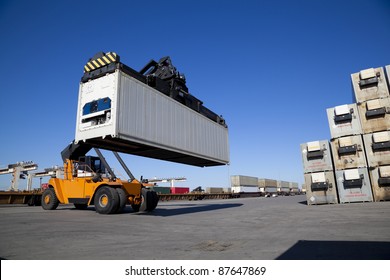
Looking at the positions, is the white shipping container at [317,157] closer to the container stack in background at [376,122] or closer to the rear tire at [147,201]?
the container stack in background at [376,122]

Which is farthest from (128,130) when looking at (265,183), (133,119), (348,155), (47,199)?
(265,183)

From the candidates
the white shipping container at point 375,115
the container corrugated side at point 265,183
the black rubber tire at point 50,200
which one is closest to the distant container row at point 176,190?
the container corrugated side at point 265,183

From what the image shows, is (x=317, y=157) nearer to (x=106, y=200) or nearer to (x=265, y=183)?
(x=106, y=200)

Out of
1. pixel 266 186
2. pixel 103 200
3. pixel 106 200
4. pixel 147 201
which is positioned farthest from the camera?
pixel 266 186

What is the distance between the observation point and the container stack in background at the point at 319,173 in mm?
13125

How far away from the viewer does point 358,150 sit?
1271cm

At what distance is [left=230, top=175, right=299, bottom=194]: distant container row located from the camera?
51875mm

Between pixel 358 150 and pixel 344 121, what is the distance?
5.59 feet

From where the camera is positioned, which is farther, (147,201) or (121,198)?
(147,201)

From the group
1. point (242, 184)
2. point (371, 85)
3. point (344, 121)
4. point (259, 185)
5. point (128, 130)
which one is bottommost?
point (259, 185)

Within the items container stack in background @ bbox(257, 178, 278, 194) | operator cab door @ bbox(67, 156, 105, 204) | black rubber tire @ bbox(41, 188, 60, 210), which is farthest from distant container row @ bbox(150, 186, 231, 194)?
operator cab door @ bbox(67, 156, 105, 204)

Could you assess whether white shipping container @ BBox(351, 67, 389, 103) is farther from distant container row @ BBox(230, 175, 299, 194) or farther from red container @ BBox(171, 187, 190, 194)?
distant container row @ BBox(230, 175, 299, 194)
